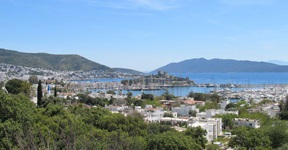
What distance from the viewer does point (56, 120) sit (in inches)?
460

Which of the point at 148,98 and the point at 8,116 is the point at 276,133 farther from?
the point at 148,98

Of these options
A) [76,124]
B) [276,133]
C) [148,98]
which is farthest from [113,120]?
[148,98]

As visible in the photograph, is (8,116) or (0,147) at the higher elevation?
(8,116)

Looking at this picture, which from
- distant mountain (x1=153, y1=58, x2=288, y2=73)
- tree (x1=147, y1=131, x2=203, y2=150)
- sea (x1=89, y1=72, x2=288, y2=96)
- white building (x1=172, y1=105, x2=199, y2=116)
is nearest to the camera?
tree (x1=147, y1=131, x2=203, y2=150)

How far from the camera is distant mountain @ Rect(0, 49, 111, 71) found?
92.8 meters

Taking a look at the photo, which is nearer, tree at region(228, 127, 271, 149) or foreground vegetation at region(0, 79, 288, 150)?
foreground vegetation at region(0, 79, 288, 150)

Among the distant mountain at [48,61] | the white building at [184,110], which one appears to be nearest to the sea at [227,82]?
the distant mountain at [48,61]

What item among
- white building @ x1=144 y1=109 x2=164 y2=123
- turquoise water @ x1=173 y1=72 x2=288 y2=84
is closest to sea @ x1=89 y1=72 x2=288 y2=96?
turquoise water @ x1=173 y1=72 x2=288 y2=84

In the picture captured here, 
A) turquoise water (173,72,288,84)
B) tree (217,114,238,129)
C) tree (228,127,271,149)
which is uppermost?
turquoise water (173,72,288,84)

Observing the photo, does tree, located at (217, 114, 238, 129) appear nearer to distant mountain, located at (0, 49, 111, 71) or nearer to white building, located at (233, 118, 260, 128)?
white building, located at (233, 118, 260, 128)

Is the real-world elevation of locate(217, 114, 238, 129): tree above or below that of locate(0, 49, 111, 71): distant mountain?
below

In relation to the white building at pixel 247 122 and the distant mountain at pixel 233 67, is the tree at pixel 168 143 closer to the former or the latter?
the white building at pixel 247 122

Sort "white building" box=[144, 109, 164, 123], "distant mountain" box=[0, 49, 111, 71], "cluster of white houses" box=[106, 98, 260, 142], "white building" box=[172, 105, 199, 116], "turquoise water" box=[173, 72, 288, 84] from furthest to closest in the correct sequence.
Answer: "turquoise water" box=[173, 72, 288, 84] → "distant mountain" box=[0, 49, 111, 71] → "white building" box=[172, 105, 199, 116] → "white building" box=[144, 109, 164, 123] → "cluster of white houses" box=[106, 98, 260, 142]

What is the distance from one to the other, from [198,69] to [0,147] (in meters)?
188
